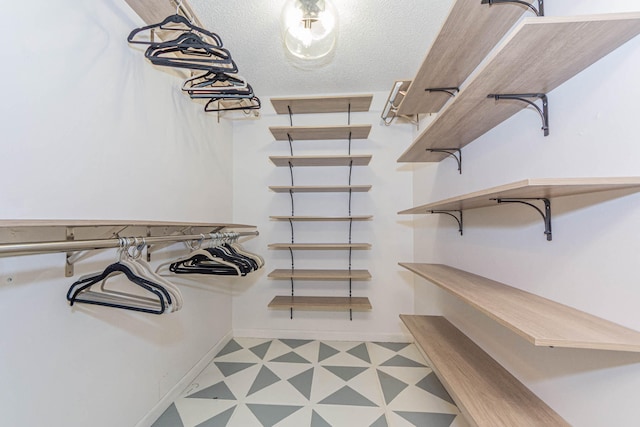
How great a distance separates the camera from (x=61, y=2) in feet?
3.36

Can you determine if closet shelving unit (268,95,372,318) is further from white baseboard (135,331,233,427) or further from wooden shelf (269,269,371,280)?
white baseboard (135,331,233,427)

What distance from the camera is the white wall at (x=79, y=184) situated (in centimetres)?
88

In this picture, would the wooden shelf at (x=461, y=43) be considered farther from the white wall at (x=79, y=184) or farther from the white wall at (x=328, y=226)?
the white wall at (x=79, y=184)

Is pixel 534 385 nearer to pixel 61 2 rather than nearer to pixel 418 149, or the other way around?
pixel 418 149

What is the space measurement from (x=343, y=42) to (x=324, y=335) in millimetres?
2657

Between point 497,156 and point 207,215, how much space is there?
2115mm

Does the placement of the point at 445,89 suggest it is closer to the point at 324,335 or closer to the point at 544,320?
the point at 544,320

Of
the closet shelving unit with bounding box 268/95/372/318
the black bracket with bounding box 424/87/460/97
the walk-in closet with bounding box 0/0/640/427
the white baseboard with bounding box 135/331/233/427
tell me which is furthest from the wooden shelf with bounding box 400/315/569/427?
the white baseboard with bounding box 135/331/233/427

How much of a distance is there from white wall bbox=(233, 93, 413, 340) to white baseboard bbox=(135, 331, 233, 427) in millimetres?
464

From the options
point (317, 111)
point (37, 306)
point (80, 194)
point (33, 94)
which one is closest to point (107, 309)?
point (37, 306)

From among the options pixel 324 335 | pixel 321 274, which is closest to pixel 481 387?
pixel 321 274

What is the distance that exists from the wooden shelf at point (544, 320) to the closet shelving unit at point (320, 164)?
1.29 meters

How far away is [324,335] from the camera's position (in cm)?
264

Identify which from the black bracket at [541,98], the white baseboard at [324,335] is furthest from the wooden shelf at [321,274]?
the black bracket at [541,98]
